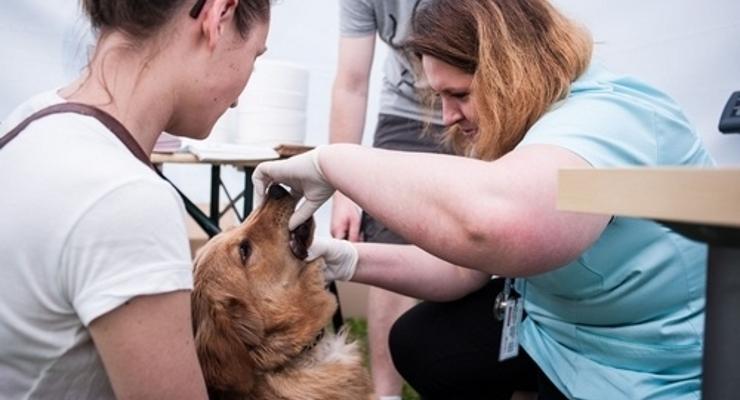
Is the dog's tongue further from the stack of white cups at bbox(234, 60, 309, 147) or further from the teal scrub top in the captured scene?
the stack of white cups at bbox(234, 60, 309, 147)

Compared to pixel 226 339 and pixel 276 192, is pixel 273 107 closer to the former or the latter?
pixel 276 192

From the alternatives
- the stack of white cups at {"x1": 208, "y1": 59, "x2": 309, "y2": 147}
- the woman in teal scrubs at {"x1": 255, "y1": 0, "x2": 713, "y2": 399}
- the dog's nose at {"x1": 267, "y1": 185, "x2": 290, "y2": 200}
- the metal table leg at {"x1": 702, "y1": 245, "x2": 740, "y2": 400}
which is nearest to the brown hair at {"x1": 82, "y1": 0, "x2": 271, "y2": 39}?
the woman in teal scrubs at {"x1": 255, "y1": 0, "x2": 713, "y2": 399}

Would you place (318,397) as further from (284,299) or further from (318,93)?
(318,93)

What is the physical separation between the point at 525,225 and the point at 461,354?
3.48ft

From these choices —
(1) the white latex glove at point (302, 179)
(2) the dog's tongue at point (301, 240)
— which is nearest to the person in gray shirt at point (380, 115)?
(2) the dog's tongue at point (301, 240)

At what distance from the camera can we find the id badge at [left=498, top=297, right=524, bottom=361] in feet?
6.96

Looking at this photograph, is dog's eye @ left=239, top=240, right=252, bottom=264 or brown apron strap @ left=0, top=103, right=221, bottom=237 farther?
dog's eye @ left=239, top=240, right=252, bottom=264

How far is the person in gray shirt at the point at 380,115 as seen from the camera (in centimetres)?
320

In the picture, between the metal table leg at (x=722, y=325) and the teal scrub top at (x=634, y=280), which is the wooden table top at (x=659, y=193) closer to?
the metal table leg at (x=722, y=325)

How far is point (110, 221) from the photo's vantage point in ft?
4.15

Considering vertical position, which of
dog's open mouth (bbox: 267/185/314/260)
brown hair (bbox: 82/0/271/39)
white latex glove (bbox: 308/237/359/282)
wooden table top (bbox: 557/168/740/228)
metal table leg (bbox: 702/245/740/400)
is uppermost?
brown hair (bbox: 82/0/271/39)

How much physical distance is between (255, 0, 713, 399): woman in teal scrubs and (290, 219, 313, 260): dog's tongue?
0.10 ft

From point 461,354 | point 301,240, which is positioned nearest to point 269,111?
point 301,240

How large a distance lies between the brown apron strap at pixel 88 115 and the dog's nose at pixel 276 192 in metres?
0.80
